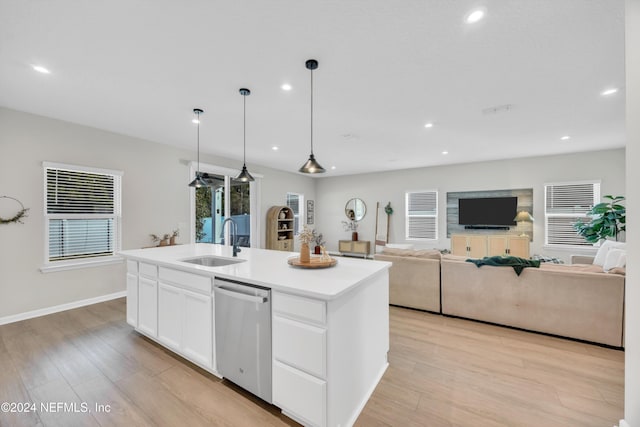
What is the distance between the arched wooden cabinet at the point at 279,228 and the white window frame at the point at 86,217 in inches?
129

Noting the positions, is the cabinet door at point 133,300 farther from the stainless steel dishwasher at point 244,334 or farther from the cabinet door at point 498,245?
the cabinet door at point 498,245

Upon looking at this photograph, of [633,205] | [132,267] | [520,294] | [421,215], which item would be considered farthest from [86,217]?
[421,215]

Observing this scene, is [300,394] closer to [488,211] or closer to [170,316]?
[170,316]

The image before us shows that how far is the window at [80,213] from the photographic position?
11.7 ft

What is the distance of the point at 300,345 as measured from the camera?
1594 mm

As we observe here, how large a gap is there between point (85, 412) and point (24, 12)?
8.95 ft

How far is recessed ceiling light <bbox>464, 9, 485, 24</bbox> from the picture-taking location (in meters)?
1.65

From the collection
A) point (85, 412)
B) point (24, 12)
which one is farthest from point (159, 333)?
point (24, 12)

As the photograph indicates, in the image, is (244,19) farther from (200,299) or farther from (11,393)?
(11,393)

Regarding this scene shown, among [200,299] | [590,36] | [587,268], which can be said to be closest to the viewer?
[590,36]

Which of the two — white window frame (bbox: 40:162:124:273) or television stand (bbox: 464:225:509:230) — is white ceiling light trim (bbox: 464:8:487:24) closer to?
white window frame (bbox: 40:162:124:273)

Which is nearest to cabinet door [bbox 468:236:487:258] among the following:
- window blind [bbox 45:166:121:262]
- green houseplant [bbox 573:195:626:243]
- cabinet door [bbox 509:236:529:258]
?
cabinet door [bbox 509:236:529:258]

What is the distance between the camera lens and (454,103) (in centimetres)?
302

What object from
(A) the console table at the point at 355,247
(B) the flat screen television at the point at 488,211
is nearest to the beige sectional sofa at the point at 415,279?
(B) the flat screen television at the point at 488,211
